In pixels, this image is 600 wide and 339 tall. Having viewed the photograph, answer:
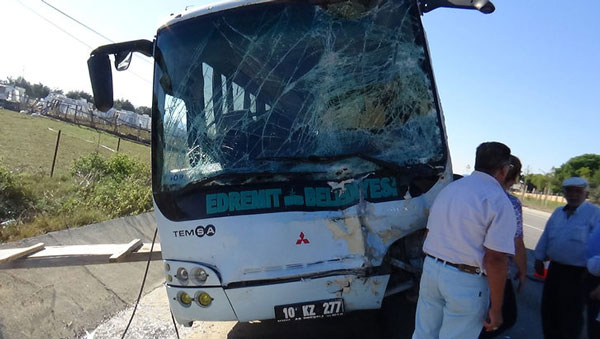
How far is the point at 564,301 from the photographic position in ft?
12.4

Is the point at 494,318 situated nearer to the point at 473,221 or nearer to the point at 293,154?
the point at 473,221

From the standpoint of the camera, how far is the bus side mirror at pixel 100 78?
3945mm

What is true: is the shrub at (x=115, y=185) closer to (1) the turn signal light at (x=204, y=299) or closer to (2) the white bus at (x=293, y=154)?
(2) the white bus at (x=293, y=154)

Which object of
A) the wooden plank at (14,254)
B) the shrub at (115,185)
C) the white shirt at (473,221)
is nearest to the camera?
the white shirt at (473,221)

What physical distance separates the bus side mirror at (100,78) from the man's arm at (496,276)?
326 cm

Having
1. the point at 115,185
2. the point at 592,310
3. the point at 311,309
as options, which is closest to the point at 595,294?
the point at 592,310

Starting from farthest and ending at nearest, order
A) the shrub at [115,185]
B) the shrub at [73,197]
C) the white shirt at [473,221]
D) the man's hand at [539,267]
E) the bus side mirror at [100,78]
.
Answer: the shrub at [115,185]
the shrub at [73,197]
the man's hand at [539,267]
the bus side mirror at [100,78]
the white shirt at [473,221]

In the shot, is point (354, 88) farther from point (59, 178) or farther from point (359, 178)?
point (59, 178)

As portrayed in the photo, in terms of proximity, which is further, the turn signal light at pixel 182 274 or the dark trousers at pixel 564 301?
the dark trousers at pixel 564 301

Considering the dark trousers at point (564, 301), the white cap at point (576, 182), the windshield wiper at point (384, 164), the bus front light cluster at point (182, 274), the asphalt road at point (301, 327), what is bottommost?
the asphalt road at point (301, 327)

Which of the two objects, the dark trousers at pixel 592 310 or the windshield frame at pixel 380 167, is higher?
the windshield frame at pixel 380 167

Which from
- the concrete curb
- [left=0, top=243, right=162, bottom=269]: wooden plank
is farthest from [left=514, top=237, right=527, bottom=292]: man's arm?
the concrete curb

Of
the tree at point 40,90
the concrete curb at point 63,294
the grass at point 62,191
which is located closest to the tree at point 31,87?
the tree at point 40,90

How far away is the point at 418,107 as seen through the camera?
11.5 ft
